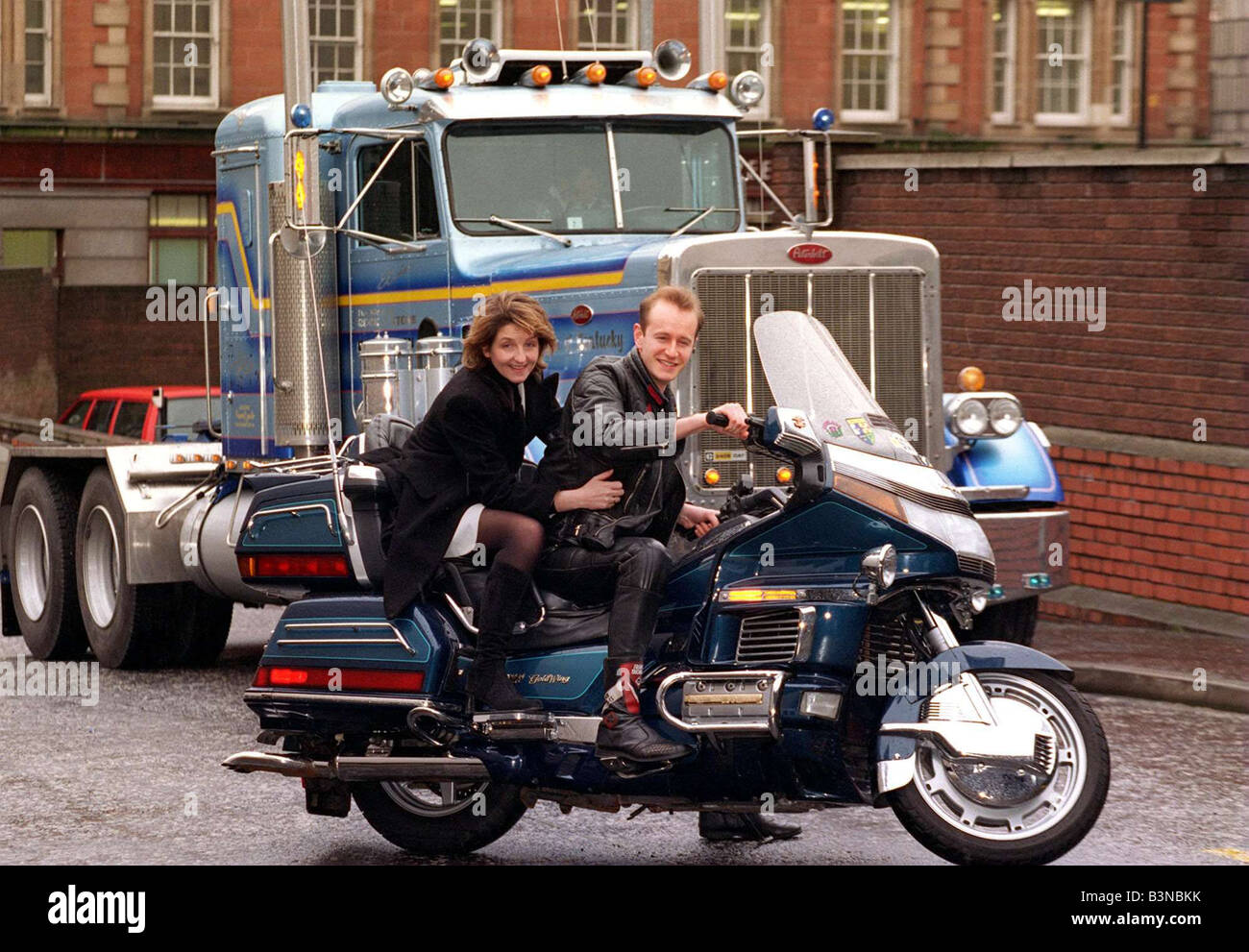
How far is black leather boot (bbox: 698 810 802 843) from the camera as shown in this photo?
739 centimetres

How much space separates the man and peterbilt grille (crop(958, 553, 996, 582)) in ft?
2.79

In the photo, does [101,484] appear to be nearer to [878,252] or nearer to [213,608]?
[213,608]

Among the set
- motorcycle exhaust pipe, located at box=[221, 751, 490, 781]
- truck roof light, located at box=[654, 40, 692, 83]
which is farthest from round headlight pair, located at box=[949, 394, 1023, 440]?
motorcycle exhaust pipe, located at box=[221, 751, 490, 781]

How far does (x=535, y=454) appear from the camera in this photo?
10625 millimetres

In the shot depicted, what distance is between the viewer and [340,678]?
728cm

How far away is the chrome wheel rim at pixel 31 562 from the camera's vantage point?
13195 mm

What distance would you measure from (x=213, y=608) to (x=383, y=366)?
2.10m

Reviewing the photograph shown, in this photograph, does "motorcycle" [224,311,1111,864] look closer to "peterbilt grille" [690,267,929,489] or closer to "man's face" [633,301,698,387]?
"man's face" [633,301,698,387]

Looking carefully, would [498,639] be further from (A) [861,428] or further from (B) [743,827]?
(A) [861,428]

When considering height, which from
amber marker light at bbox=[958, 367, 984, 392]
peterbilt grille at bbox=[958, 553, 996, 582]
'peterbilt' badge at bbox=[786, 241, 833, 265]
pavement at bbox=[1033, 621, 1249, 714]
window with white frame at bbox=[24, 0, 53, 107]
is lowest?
pavement at bbox=[1033, 621, 1249, 714]

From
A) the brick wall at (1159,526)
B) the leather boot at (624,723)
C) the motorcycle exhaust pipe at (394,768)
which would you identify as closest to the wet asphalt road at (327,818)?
the motorcycle exhaust pipe at (394,768)

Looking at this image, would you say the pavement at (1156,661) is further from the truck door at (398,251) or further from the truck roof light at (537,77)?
the truck roof light at (537,77)

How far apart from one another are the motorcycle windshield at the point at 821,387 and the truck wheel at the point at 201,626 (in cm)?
614

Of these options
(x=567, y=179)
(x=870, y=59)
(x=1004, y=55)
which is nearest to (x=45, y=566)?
(x=567, y=179)
